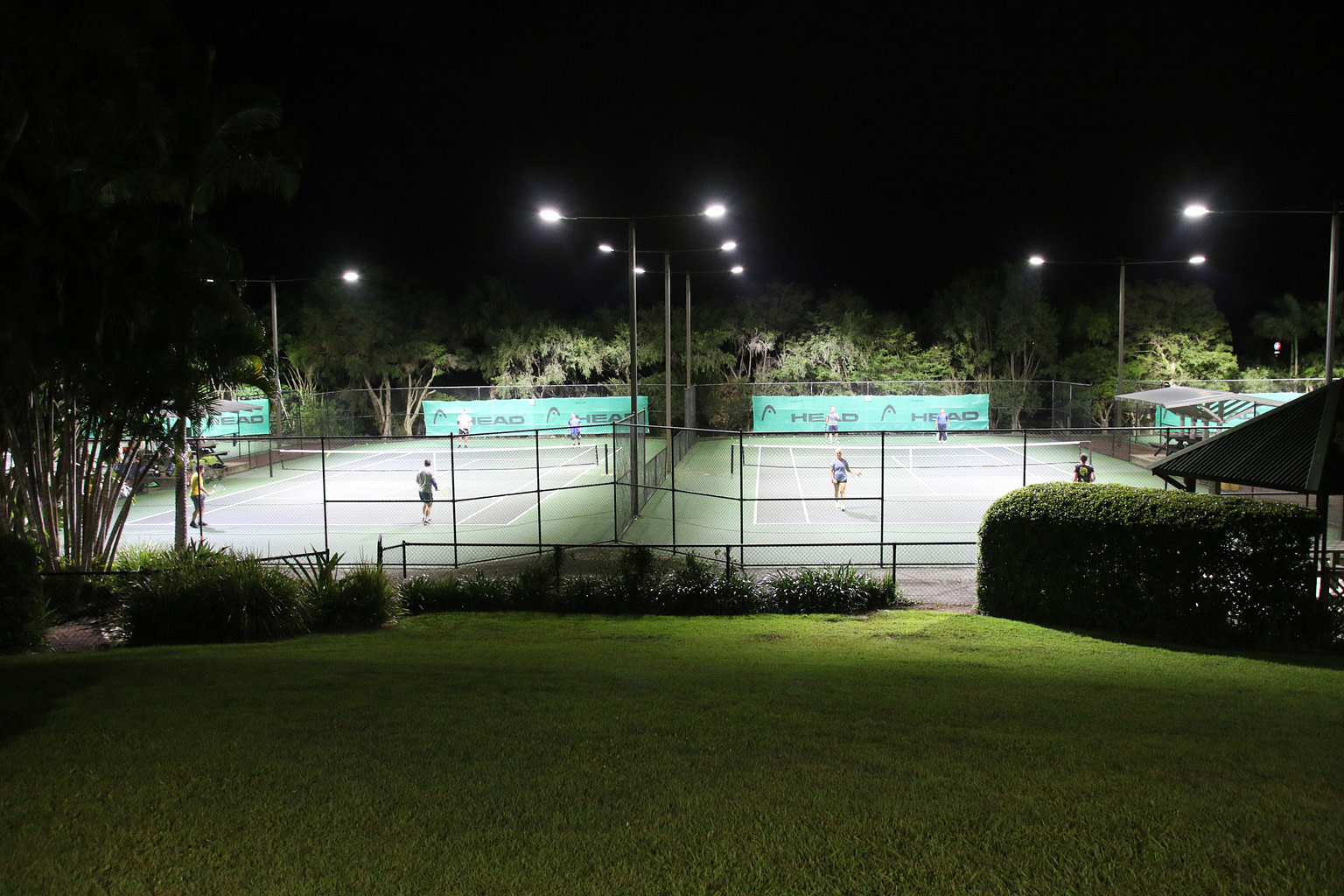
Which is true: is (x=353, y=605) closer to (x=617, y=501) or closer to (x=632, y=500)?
(x=617, y=501)

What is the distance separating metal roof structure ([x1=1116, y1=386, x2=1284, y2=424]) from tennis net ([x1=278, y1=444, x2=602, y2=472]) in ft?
64.6

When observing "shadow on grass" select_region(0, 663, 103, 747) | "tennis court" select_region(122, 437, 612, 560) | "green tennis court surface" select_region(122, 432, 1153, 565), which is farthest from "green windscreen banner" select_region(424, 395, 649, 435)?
"shadow on grass" select_region(0, 663, 103, 747)

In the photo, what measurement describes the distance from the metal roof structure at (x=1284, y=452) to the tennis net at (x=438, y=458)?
71.5ft

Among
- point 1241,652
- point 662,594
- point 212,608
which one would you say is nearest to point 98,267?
point 212,608

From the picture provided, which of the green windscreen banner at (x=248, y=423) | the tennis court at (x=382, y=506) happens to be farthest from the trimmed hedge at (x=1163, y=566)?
the green windscreen banner at (x=248, y=423)

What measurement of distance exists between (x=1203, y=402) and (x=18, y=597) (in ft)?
107

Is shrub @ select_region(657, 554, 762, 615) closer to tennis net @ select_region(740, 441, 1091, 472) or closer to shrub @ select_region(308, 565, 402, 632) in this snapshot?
shrub @ select_region(308, 565, 402, 632)

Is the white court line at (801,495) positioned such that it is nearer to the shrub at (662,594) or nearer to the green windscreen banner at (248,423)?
the shrub at (662,594)

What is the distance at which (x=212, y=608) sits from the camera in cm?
1064

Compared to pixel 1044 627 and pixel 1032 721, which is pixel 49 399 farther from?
pixel 1044 627

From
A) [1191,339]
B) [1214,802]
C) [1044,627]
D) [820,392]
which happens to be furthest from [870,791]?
Answer: [1191,339]

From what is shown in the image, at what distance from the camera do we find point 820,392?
4841 cm

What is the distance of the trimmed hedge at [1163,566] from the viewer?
10203mm

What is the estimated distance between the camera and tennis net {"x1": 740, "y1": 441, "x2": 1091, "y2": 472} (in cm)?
3288
